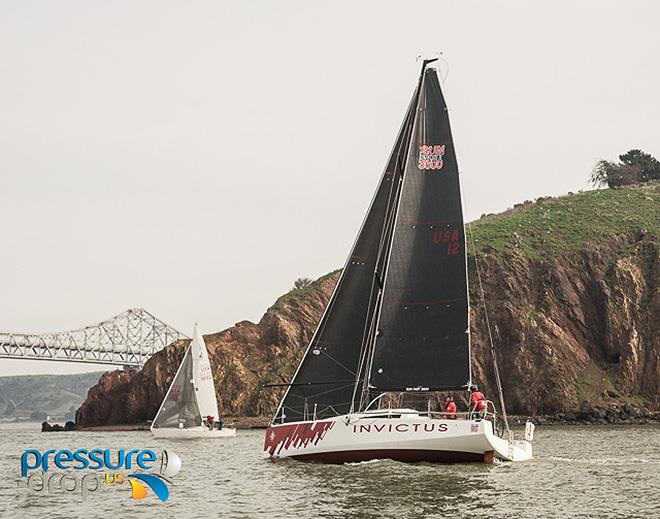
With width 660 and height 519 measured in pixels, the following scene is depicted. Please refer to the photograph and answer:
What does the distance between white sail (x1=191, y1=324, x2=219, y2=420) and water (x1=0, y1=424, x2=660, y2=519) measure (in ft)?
104

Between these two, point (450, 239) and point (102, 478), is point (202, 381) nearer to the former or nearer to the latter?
point (102, 478)

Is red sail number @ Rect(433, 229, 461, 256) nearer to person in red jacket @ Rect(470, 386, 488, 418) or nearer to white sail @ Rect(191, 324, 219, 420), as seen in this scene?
person in red jacket @ Rect(470, 386, 488, 418)

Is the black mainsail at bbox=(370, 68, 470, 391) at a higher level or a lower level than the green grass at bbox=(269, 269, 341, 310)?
lower

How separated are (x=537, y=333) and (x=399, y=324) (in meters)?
58.2

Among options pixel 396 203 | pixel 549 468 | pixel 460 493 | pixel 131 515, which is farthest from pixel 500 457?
pixel 131 515

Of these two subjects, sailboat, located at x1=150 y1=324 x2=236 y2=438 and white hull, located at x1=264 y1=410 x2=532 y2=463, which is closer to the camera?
white hull, located at x1=264 y1=410 x2=532 y2=463

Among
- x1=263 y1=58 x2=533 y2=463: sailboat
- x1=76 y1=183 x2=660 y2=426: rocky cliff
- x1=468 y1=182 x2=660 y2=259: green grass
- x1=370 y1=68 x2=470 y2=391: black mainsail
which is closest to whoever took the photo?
x1=263 y1=58 x2=533 y2=463: sailboat

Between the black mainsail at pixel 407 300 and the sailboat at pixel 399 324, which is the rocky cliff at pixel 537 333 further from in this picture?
the black mainsail at pixel 407 300

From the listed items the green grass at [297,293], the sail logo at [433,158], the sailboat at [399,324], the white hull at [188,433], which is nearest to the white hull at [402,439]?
the sailboat at [399,324]

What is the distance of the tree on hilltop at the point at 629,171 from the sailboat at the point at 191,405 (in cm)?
8738

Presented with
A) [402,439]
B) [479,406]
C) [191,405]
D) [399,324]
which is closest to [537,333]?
[191,405]

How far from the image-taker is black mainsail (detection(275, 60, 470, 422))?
33.5 m

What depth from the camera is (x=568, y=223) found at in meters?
108

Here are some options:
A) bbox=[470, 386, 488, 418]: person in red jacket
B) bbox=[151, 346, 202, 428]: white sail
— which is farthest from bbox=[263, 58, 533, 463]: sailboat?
bbox=[151, 346, 202, 428]: white sail
